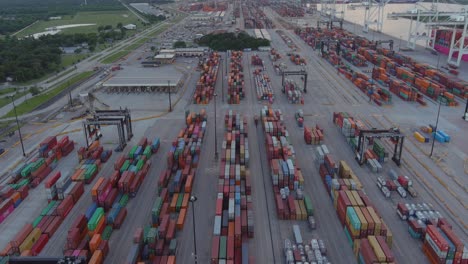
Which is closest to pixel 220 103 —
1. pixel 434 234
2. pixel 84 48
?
pixel 434 234

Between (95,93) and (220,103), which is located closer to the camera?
(220,103)

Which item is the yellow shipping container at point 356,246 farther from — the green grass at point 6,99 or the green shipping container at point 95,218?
the green grass at point 6,99

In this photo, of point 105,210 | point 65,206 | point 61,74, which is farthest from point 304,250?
point 61,74

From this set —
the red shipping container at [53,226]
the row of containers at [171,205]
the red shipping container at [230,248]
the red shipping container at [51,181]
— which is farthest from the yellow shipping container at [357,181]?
the red shipping container at [51,181]

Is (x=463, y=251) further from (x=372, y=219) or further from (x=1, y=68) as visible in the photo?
(x=1, y=68)

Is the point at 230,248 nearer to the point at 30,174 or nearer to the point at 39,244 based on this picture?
the point at 39,244

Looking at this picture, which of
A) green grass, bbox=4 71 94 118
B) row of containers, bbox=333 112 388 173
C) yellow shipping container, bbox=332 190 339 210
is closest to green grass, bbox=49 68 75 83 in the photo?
green grass, bbox=4 71 94 118

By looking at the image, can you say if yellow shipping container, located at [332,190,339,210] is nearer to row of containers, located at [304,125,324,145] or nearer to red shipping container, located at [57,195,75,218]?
row of containers, located at [304,125,324,145]
